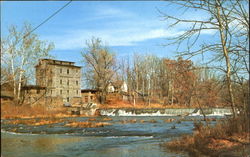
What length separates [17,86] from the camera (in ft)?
133

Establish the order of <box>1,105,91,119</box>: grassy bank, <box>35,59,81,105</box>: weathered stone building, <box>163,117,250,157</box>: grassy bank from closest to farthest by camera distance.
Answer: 1. <box>163,117,250,157</box>: grassy bank
2. <box>1,105,91,119</box>: grassy bank
3. <box>35,59,81,105</box>: weathered stone building

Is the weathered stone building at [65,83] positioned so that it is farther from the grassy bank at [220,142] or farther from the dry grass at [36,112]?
the grassy bank at [220,142]

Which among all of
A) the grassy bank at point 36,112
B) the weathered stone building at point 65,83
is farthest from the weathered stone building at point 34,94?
the grassy bank at point 36,112

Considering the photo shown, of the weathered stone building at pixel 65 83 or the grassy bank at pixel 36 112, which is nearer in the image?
the grassy bank at pixel 36 112

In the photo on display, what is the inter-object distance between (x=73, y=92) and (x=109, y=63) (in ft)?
34.2

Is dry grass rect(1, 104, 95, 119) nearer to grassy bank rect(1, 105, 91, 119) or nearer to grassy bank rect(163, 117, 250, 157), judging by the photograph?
grassy bank rect(1, 105, 91, 119)

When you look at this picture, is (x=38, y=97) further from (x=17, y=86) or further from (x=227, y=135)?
(x=227, y=135)

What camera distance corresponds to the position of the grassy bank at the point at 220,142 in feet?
28.8

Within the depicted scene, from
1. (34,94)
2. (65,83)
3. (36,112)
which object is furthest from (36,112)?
(65,83)

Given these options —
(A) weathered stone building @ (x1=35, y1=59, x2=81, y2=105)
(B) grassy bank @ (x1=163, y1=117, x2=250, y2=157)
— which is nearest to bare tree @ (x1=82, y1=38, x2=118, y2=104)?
(A) weathered stone building @ (x1=35, y1=59, x2=81, y2=105)

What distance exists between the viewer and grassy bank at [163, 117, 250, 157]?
345 inches

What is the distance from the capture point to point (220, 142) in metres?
9.55

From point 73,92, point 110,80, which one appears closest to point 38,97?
point 73,92

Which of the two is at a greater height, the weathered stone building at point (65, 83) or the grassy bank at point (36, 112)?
the weathered stone building at point (65, 83)
